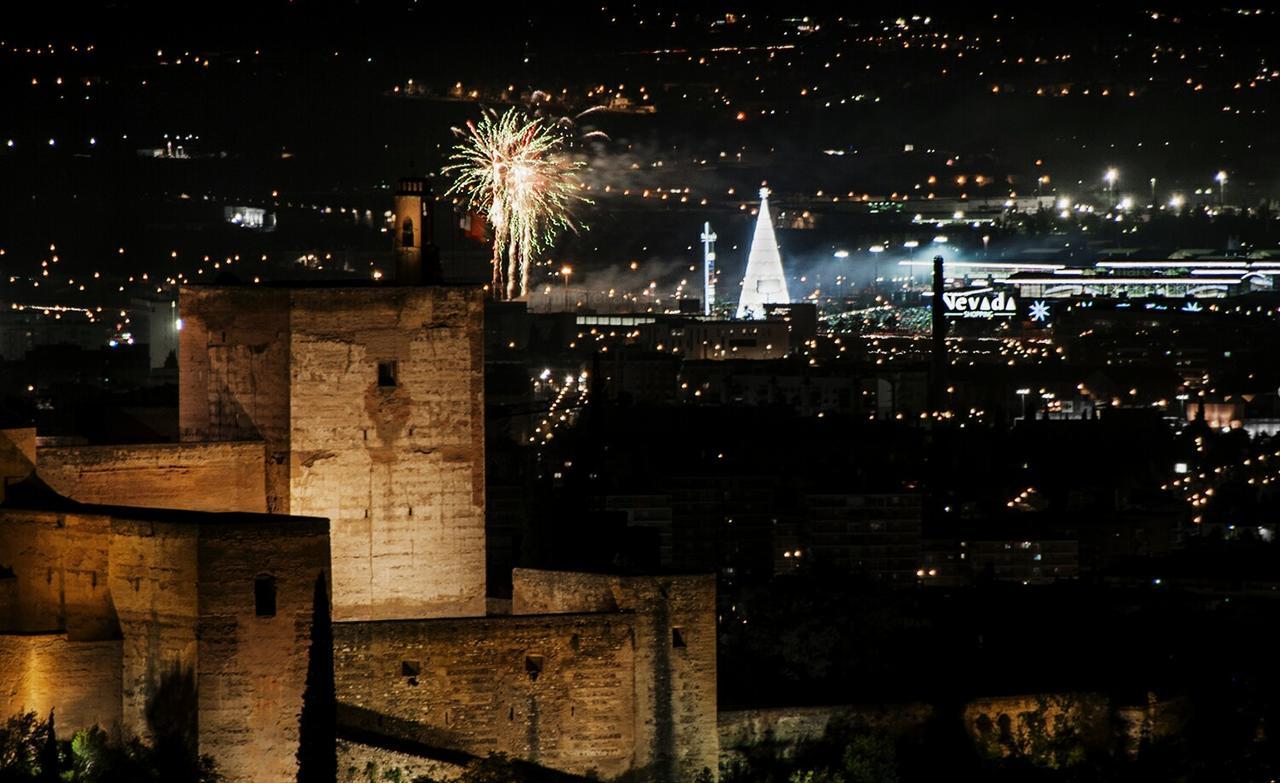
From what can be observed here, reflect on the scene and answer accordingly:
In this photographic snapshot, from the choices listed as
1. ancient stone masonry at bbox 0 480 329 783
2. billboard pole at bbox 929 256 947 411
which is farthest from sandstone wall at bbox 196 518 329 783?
billboard pole at bbox 929 256 947 411

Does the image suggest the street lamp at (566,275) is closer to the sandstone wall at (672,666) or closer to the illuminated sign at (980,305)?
the illuminated sign at (980,305)

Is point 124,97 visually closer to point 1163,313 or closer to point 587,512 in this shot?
point 587,512

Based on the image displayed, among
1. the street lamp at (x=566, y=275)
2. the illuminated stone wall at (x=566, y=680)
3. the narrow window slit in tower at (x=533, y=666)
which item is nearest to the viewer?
the illuminated stone wall at (x=566, y=680)

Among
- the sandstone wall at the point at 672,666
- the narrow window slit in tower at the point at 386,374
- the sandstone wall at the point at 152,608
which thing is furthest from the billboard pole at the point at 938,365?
the sandstone wall at the point at 152,608

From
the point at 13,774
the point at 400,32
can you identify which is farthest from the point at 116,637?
the point at 400,32

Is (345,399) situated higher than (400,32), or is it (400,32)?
(400,32)

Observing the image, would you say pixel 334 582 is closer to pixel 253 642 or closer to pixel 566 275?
pixel 253 642

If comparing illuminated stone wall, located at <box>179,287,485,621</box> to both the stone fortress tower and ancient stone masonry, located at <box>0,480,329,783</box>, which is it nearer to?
the stone fortress tower
